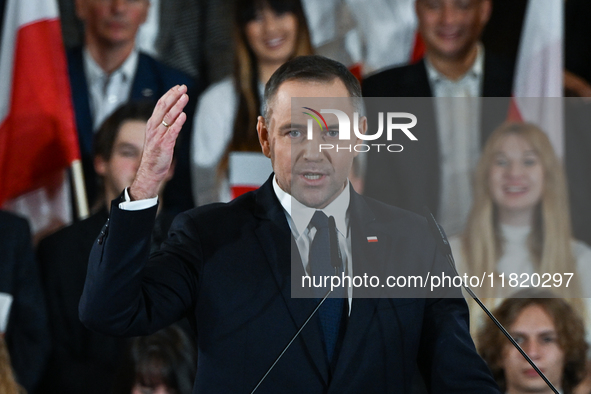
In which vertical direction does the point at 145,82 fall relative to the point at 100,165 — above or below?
above

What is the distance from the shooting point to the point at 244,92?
404 cm

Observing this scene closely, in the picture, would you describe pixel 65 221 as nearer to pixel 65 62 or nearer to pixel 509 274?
pixel 65 62

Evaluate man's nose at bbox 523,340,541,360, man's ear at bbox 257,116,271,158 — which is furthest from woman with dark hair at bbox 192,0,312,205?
man's ear at bbox 257,116,271,158

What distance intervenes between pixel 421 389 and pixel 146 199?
Result: 144 centimetres

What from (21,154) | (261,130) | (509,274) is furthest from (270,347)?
(21,154)

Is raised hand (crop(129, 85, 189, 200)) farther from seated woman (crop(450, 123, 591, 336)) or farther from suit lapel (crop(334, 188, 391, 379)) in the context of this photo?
seated woman (crop(450, 123, 591, 336))

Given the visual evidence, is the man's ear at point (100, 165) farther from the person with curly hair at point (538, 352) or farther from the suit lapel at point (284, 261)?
the suit lapel at point (284, 261)

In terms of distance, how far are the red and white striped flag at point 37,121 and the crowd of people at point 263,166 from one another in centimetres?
11

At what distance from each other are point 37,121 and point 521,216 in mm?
2824

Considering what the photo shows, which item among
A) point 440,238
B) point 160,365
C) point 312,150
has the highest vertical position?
point 312,150

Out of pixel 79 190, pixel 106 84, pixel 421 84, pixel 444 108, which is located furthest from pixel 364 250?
pixel 106 84

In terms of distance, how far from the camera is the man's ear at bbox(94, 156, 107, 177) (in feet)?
12.9

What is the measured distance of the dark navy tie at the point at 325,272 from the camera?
161 cm

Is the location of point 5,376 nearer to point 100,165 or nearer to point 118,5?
point 100,165
